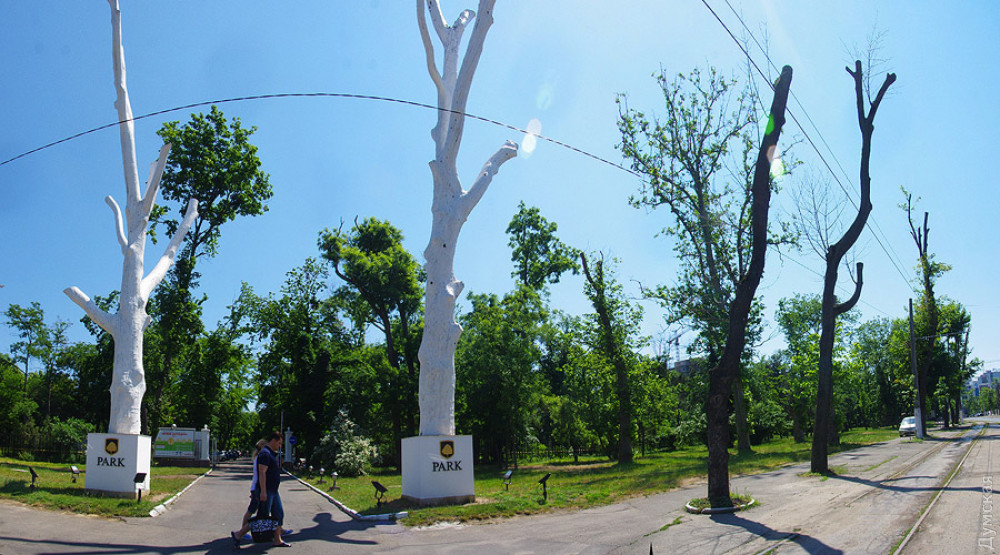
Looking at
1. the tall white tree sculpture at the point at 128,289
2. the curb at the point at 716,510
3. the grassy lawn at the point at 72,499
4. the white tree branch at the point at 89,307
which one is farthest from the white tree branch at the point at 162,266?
the curb at the point at 716,510

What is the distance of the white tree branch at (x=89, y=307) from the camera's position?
669 inches

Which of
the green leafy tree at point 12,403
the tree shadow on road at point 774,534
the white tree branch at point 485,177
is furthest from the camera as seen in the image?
the green leafy tree at point 12,403

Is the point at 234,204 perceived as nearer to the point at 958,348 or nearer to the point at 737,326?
the point at 737,326

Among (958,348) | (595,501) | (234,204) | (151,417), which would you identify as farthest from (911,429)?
(151,417)

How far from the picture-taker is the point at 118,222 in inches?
727

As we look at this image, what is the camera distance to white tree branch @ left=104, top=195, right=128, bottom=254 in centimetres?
1809

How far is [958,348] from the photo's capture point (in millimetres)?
50188

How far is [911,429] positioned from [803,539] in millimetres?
38257

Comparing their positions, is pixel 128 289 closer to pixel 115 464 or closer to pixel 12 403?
pixel 115 464

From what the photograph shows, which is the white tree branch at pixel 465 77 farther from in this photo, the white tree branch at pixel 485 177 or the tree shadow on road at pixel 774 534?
the tree shadow on road at pixel 774 534

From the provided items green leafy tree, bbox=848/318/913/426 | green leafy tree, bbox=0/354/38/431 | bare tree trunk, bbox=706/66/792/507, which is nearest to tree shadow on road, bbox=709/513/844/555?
bare tree trunk, bbox=706/66/792/507

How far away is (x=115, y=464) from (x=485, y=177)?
40.9 feet

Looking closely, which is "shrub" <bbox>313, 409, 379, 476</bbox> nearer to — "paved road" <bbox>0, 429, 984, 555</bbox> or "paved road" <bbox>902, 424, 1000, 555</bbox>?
"paved road" <bbox>0, 429, 984, 555</bbox>

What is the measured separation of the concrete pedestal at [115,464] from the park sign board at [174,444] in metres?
24.6
